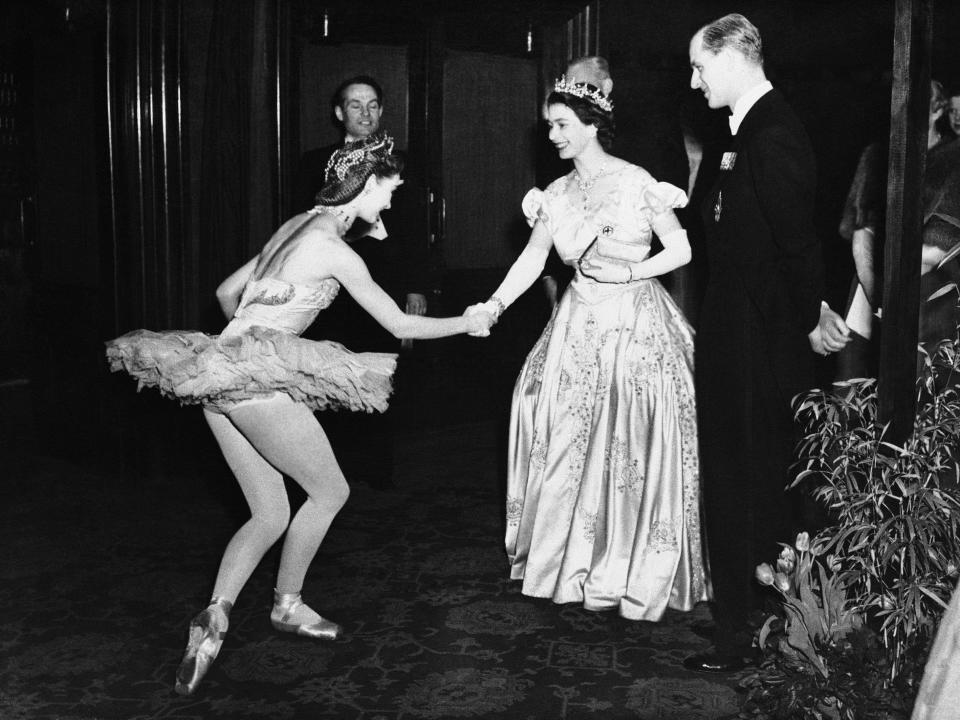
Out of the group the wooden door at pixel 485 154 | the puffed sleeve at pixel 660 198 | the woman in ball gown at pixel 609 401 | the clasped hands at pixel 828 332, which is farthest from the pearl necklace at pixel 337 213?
the wooden door at pixel 485 154

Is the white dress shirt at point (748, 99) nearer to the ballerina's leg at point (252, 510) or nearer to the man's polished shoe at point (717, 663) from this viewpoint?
the man's polished shoe at point (717, 663)

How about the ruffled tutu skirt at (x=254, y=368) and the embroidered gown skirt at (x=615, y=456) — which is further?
the embroidered gown skirt at (x=615, y=456)

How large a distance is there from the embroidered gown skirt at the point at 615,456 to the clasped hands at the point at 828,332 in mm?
513

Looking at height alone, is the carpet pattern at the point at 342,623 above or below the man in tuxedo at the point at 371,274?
below

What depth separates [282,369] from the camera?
10.2 feet

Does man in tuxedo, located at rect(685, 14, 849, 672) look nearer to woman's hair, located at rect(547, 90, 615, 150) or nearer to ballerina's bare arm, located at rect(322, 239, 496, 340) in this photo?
woman's hair, located at rect(547, 90, 615, 150)

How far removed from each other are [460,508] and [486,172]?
2.46 m

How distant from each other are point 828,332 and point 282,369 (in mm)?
1587

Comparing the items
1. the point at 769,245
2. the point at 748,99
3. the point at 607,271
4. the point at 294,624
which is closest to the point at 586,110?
the point at 607,271

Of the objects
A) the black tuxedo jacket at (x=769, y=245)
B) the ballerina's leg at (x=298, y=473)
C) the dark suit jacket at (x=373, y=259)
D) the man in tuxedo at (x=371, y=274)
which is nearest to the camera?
the black tuxedo jacket at (x=769, y=245)

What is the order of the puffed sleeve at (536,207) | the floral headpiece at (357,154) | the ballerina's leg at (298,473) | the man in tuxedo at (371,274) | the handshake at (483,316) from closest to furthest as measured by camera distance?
the ballerina's leg at (298,473) → the floral headpiece at (357,154) → the handshake at (483,316) → the puffed sleeve at (536,207) → the man in tuxedo at (371,274)

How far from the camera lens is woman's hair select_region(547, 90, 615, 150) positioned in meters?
3.63

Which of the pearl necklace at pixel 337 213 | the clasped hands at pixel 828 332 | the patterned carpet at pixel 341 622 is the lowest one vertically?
the patterned carpet at pixel 341 622

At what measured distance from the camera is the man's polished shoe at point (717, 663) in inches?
125
